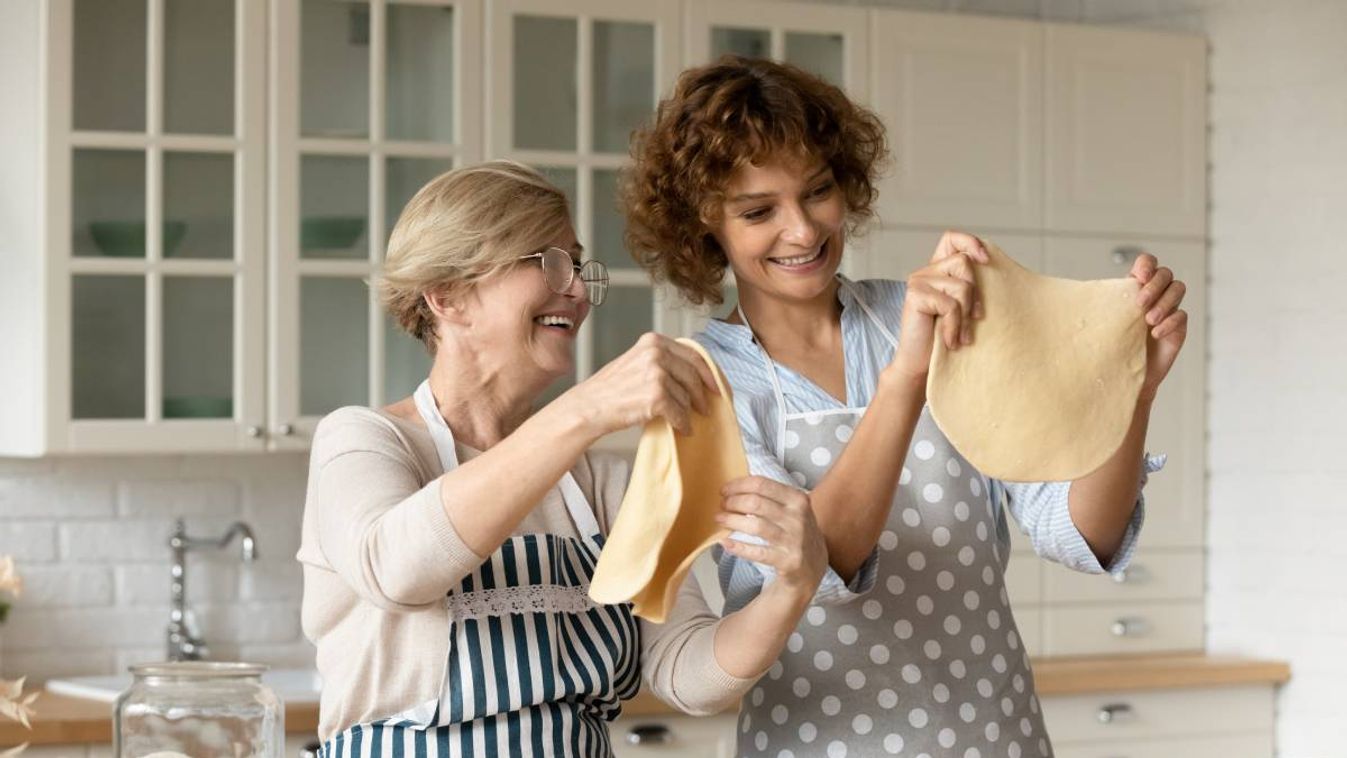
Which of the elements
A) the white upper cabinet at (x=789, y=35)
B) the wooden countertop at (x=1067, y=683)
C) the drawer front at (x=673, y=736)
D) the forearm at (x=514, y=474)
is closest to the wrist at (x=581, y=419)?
the forearm at (x=514, y=474)

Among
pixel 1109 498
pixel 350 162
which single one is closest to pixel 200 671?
pixel 1109 498

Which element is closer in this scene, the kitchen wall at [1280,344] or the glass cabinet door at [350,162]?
the glass cabinet door at [350,162]

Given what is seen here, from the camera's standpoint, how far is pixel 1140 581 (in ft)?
13.0

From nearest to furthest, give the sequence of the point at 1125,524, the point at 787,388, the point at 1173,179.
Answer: the point at 1125,524, the point at 787,388, the point at 1173,179

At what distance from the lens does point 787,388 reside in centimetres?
187

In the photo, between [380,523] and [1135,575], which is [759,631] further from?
[1135,575]

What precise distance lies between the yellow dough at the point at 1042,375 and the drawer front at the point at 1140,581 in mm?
2340

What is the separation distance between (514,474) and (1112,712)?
254 centimetres

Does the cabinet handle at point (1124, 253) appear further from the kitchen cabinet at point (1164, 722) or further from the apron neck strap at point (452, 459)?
the apron neck strap at point (452, 459)

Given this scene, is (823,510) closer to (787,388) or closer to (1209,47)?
(787,388)

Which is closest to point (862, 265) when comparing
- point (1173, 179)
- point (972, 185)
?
point (972, 185)

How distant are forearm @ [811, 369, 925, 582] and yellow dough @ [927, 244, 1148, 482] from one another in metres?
0.05

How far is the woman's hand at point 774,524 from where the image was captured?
1.49 meters

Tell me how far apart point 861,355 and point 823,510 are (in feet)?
1.00
